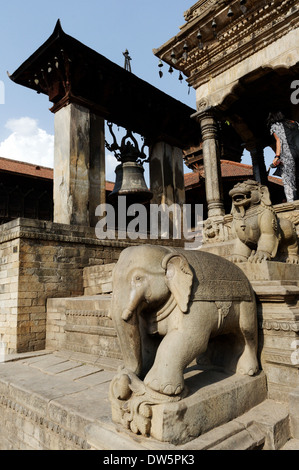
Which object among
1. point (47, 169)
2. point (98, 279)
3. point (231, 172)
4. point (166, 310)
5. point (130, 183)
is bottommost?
point (166, 310)

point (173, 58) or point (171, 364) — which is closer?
point (171, 364)

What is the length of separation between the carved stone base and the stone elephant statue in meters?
0.06

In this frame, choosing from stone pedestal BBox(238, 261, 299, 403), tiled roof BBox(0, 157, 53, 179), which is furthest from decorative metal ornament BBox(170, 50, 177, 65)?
tiled roof BBox(0, 157, 53, 179)

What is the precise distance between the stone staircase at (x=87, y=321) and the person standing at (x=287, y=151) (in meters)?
3.91

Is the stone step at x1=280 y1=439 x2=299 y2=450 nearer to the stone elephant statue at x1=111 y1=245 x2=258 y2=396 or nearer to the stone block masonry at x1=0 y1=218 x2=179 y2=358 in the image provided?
the stone elephant statue at x1=111 y1=245 x2=258 y2=396

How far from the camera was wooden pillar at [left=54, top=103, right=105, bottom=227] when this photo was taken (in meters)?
7.67

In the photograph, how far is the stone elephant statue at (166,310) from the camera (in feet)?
6.42

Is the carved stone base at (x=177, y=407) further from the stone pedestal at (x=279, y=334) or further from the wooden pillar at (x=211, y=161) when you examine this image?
the wooden pillar at (x=211, y=161)

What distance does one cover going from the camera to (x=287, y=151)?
265 inches

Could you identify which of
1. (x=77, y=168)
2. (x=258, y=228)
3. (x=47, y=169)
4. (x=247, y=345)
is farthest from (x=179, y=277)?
(x=47, y=169)

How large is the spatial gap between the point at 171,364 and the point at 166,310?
0.33 meters

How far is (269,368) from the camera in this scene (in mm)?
2559

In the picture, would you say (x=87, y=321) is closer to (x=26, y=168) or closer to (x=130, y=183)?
(x=130, y=183)
